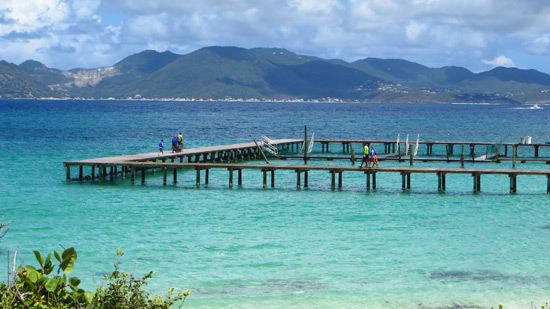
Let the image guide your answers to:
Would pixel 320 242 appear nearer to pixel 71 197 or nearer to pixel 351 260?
pixel 351 260

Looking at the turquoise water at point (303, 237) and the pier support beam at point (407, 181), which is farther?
the pier support beam at point (407, 181)

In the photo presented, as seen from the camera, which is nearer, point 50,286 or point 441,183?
point 50,286

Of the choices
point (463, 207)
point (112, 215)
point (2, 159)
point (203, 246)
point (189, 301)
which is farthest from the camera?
point (2, 159)

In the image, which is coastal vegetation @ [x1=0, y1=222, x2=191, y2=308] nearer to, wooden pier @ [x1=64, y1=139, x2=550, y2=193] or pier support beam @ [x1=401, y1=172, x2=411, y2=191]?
wooden pier @ [x1=64, y1=139, x2=550, y2=193]

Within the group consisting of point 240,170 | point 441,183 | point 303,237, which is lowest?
point 303,237

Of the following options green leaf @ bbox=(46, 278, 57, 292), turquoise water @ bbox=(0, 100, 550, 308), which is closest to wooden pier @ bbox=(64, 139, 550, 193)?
turquoise water @ bbox=(0, 100, 550, 308)

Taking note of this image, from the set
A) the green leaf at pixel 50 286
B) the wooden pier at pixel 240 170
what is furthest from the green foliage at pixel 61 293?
the wooden pier at pixel 240 170

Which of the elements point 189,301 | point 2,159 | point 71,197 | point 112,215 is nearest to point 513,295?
point 189,301

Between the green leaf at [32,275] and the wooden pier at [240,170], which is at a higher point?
the green leaf at [32,275]

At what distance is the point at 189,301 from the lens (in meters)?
16.4

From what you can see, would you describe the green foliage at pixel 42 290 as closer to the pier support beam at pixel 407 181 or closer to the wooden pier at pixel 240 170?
the wooden pier at pixel 240 170

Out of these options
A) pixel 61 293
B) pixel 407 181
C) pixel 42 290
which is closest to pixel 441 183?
pixel 407 181

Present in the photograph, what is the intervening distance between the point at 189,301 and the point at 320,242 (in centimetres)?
774

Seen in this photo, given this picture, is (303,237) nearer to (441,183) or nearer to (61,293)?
Result: (61,293)
